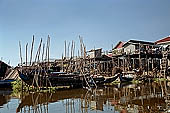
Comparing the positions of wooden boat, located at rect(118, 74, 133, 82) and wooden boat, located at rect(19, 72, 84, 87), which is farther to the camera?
wooden boat, located at rect(118, 74, 133, 82)

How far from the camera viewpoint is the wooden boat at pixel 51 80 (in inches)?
679

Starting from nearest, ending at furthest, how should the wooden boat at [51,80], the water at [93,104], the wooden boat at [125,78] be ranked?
the water at [93,104] < the wooden boat at [51,80] < the wooden boat at [125,78]

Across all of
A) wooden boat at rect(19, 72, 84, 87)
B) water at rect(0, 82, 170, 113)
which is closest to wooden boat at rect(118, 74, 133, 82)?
wooden boat at rect(19, 72, 84, 87)

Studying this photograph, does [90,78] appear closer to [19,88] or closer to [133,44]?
[19,88]

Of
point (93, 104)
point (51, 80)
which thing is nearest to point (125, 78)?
point (51, 80)

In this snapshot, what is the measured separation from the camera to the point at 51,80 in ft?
61.4

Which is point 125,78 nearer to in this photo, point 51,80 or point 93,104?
point 51,80

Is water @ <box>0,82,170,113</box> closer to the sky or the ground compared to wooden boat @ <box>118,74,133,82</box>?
closer to the ground

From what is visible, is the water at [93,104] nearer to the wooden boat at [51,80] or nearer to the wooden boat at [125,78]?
the wooden boat at [51,80]

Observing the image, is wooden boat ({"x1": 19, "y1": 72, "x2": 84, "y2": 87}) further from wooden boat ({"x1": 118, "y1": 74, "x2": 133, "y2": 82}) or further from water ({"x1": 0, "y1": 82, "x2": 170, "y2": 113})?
wooden boat ({"x1": 118, "y1": 74, "x2": 133, "y2": 82})

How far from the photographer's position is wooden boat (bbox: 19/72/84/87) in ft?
56.6

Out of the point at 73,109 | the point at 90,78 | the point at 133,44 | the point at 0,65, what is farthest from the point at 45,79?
the point at 133,44

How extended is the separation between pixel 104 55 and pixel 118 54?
132 inches

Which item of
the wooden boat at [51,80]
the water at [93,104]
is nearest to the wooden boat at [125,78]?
the wooden boat at [51,80]
